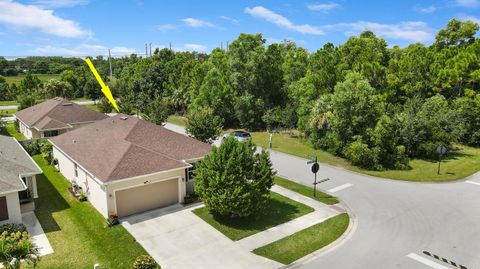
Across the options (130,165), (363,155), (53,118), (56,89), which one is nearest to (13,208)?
(130,165)

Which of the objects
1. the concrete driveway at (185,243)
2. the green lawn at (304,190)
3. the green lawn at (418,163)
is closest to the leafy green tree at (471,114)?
the green lawn at (418,163)

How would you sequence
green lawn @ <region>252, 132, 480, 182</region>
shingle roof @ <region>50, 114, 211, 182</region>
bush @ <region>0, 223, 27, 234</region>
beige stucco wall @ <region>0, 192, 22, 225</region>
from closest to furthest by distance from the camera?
Answer: 1. bush @ <region>0, 223, 27, 234</region>
2. beige stucco wall @ <region>0, 192, 22, 225</region>
3. shingle roof @ <region>50, 114, 211, 182</region>
4. green lawn @ <region>252, 132, 480, 182</region>

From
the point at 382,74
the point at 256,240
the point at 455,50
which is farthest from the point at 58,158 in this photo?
the point at 455,50

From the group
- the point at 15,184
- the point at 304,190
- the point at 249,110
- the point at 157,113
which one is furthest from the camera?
→ the point at 249,110

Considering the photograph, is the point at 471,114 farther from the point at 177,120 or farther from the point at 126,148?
the point at 177,120

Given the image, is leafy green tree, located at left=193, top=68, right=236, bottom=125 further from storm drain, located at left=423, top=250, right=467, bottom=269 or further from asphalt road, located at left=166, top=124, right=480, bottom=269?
storm drain, located at left=423, top=250, right=467, bottom=269

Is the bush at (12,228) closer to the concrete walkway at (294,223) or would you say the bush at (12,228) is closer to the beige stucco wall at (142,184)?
the beige stucco wall at (142,184)

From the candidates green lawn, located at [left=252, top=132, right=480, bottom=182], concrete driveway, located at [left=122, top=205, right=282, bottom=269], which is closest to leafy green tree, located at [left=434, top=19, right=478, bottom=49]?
green lawn, located at [left=252, top=132, right=480, bottom=182]
